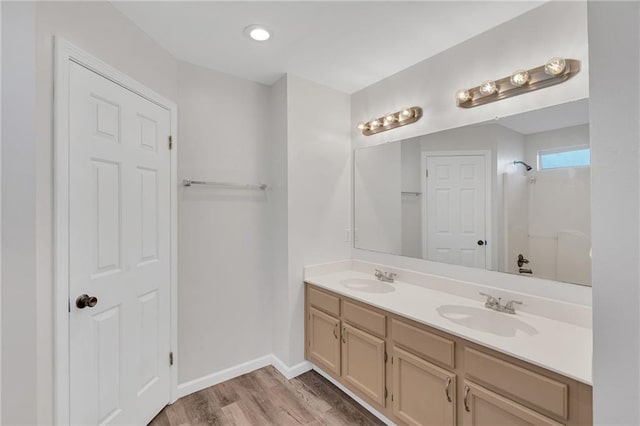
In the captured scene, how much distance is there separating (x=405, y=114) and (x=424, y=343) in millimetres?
1628

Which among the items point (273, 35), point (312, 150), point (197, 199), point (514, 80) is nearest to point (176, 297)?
point (197, 199)

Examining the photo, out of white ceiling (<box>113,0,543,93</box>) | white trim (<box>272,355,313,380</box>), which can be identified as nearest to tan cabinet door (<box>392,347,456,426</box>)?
white trim (<box>272,355,313,380</box>)

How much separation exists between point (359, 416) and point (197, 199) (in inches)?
74.7

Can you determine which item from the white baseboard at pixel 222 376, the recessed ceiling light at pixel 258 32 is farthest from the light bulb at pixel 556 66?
the white baseboard at pixel 222 376

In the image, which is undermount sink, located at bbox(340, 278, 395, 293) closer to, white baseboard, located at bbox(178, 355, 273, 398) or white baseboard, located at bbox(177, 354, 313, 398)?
white baseboard, located at bbox(177, 354, 313, 398)

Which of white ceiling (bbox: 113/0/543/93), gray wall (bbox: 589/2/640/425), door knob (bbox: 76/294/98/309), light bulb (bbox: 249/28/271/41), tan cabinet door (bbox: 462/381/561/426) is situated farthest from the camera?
light bulb (bbox: 249/28/271/41)

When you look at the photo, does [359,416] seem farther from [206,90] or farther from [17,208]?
[206,90]

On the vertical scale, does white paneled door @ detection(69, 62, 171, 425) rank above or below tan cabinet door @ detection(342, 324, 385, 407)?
above

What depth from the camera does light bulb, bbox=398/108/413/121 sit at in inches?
89.5

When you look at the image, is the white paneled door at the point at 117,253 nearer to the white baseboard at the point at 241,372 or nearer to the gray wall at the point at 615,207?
the white baseboard at the point at 241,372

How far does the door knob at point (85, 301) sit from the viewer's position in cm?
140

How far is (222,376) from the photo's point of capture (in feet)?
7.77

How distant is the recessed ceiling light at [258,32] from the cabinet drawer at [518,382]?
82.7 inches

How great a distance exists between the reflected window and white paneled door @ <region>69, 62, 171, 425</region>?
232 centimetres
